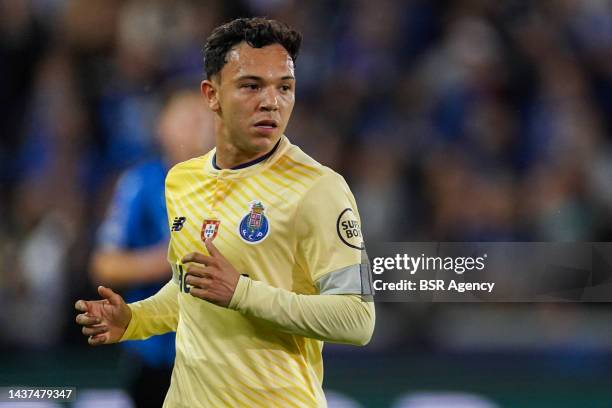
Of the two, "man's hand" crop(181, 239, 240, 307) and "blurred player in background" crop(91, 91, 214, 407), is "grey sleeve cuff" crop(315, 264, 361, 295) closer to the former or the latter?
"man's hand" crop(181, 239, 240, 307)

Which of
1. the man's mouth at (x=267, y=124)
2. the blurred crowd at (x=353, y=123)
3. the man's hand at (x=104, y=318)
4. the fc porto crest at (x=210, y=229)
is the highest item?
the blurred crowd at (x=353, y=123)

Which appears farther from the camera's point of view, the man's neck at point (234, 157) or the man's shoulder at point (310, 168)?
the man's neck at point (234, 157)

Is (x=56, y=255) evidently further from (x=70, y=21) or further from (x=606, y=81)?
(x=606, y=81)

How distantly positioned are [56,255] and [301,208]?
2956mm

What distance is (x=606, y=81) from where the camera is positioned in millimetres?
5008

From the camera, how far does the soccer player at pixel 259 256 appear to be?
228cm

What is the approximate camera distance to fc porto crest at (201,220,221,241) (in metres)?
2.45

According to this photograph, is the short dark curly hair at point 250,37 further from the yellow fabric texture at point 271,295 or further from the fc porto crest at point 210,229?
the fc porto crest at point 210,229

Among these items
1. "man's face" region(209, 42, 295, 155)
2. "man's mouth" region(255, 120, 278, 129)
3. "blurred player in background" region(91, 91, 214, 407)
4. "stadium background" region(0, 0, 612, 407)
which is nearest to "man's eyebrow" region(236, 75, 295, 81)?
"man's face" region(209, 42, 295, 155)

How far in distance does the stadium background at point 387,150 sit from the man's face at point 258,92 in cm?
250

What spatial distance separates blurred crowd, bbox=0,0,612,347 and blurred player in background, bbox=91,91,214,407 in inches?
8.8

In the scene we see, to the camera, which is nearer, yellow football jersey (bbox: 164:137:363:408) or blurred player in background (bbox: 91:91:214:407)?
yellow football jersey (bbox: 164:137:363:408)

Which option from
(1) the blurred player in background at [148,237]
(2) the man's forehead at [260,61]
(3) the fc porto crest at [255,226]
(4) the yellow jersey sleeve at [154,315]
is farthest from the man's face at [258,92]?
(1) the blurred player in background at [148,237]

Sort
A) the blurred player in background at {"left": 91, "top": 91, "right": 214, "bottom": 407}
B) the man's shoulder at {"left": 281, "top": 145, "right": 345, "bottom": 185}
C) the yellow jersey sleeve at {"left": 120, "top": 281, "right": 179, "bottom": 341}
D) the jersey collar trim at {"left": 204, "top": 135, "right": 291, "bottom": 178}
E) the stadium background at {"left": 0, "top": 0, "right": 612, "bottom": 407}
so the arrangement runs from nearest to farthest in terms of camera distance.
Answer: the man's shoulder at {"left": 281, "top": 145, "right": 345, "bottom": 185} → the jersey collar trim at {"left": 204, "top": 135, "right": 291, "bottom": 178} → the yellow jersey sleeve at {"left": 120, "top": 281, "right": 179, "bottom": 341} → the blurred player in background at {"left": 91, "top": 91, "right": 214, "bottom": 407} → the stadium background at {"left": 0, "top": 0, "right": 612, "bottom": 407}
